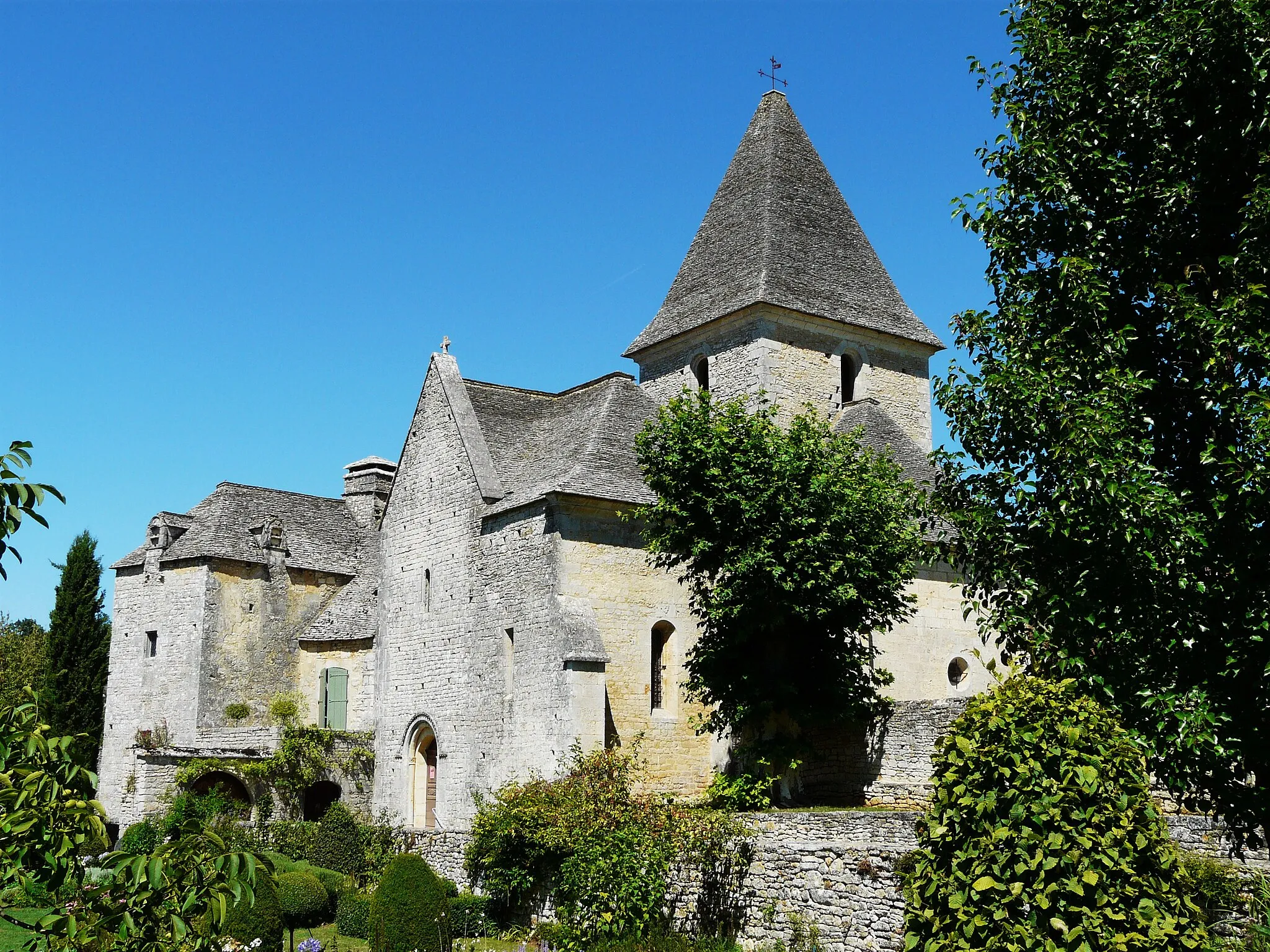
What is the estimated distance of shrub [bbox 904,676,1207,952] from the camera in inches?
336

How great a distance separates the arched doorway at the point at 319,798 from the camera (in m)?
32.3

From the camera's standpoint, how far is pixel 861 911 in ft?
45.7

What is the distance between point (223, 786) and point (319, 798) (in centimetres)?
263

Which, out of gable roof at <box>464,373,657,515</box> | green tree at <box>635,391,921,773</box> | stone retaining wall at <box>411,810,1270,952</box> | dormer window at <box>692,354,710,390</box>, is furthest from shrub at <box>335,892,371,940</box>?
dormer window at <box>692,354,710,390</box>

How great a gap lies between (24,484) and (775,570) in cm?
1545

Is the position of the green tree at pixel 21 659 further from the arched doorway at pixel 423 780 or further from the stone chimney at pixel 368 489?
the arched doorway at pixel 423 780

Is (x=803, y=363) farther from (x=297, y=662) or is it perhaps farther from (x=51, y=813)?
(x=51, y=813)

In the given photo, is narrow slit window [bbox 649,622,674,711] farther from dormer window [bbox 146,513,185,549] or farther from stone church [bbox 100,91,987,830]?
dormer window [bbox 146,513,185,549]

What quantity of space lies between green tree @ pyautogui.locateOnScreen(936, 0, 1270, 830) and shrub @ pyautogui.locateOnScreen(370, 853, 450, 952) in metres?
9.78

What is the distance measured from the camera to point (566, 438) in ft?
85.5

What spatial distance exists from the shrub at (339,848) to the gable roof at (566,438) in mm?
7987

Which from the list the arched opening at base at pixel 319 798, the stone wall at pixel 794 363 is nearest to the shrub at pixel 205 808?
the arched opening at base at pixel 319 798

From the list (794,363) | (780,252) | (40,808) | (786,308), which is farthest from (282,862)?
(40,808)

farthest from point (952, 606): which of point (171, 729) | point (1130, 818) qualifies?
point (171, 729)
